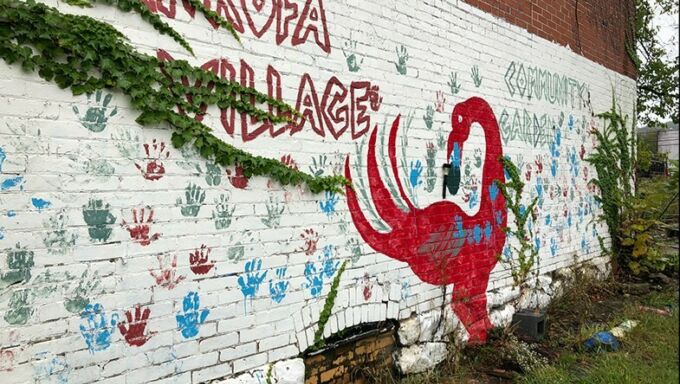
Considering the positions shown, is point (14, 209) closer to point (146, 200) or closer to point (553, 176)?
point (146, 200)

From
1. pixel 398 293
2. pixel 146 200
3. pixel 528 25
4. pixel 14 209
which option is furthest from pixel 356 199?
pixel 528 25

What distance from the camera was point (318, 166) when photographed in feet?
11.3

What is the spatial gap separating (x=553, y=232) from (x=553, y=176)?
2.20ft

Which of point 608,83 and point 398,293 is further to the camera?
point 608,83

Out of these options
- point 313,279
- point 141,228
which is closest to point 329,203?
point 313,279

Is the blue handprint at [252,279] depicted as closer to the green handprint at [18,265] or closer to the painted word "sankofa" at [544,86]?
the green handprint at [18,265]

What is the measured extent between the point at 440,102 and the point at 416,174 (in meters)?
0.73

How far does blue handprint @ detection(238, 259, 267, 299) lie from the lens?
3.02 meters

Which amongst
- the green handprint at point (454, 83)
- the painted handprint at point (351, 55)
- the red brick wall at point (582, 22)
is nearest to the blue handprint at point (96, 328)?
the painted handprint at point (351, 55)

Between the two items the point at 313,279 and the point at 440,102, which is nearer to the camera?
the point at 313,279

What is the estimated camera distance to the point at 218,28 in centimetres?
289

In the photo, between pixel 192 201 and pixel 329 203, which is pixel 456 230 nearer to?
pixel 329 203

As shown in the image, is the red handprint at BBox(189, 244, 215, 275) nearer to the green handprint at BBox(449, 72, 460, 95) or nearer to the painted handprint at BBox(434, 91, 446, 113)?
the painted handprint at BBox(434, 91, 446, 113)

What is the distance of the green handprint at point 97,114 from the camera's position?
2416 mm
